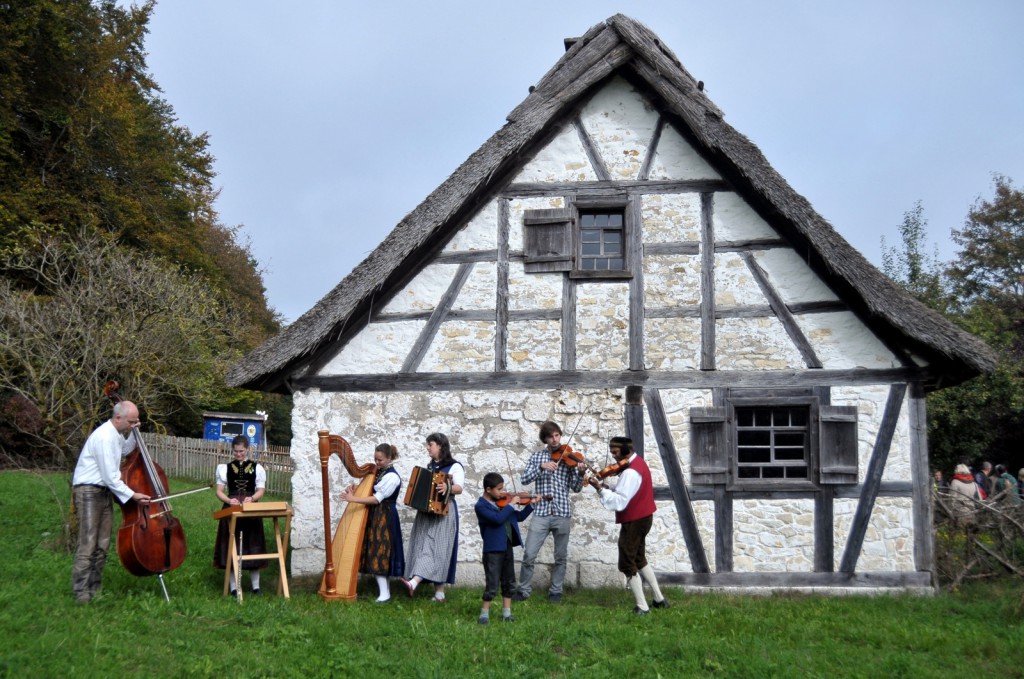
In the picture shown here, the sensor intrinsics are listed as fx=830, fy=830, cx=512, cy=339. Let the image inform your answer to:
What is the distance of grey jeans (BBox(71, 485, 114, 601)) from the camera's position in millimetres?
6566

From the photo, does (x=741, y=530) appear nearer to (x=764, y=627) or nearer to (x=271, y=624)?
(x=764, y=627)

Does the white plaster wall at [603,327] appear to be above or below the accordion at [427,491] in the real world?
above

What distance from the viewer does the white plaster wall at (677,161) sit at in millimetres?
9102

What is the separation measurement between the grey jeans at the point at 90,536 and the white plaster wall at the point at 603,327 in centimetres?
468

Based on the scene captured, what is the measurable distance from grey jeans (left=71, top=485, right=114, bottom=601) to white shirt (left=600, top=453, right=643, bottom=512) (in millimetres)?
4073

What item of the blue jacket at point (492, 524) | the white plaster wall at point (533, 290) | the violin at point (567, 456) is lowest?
the blue jacket at point (492, 524)

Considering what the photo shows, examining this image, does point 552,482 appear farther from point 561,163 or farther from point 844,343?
point 561,163

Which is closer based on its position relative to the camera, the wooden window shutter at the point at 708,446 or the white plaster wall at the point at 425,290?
the wooden window shutter at the point at 708,446

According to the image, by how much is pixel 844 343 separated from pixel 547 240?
3.30 metres

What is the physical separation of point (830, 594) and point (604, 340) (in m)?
3.40

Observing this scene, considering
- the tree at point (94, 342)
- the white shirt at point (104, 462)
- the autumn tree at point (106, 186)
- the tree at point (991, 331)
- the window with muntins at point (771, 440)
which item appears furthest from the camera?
the tree at point (991, 331)

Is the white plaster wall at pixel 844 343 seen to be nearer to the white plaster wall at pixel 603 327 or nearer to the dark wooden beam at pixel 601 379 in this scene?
the dark wooden beam at pixel 601 379

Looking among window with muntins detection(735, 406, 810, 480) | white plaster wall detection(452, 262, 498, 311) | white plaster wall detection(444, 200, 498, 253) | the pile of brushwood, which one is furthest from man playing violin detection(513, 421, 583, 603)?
the pile of brushwood

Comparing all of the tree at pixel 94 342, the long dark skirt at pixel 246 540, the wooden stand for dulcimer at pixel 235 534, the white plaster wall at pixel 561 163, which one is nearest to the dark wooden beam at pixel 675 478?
the white plaster wall at pixel 561 163
